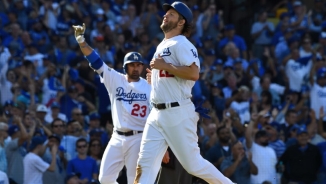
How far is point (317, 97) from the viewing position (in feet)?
46.3

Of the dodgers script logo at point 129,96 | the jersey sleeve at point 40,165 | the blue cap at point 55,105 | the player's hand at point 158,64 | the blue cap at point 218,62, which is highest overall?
the player's hand at point 158,64

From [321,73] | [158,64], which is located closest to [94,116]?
[321,73]

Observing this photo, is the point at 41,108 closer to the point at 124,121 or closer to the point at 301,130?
the point at 301,130

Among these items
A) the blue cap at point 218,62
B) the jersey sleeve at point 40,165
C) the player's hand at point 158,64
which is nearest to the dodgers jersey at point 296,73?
the blue cap at point 218,62

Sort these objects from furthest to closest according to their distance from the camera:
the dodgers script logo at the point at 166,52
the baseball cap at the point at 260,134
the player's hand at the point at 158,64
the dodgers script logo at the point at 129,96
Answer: the baseball cap at the point at 260,134 → the dodgers script logo at the point at 129,96 → the dodgers script logo at the point at 166,52 → the player's hand at the point at 158,64

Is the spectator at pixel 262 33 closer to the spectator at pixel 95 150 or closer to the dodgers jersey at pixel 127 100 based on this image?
→ the spectator at pixel 95 150

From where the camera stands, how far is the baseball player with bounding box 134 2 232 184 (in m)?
7.33

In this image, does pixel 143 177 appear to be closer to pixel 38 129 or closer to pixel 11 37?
pixel 38 129

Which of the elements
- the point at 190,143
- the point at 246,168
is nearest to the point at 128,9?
the point at 246,168

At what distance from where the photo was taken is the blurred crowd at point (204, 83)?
36.4 feet

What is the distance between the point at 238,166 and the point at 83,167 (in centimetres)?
200

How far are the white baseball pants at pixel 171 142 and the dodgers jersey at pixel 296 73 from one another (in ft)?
26.2

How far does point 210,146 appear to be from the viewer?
11547 mm

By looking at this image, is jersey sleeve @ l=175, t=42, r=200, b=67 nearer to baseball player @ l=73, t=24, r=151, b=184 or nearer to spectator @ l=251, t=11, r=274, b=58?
baseball player @ l=73, t=24, r=151, b=184
